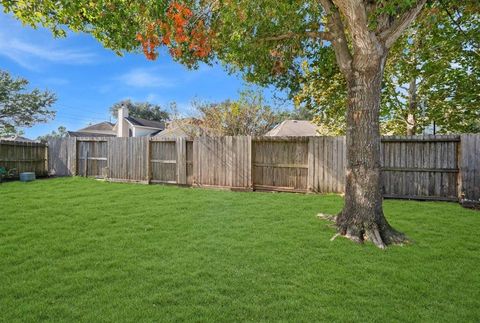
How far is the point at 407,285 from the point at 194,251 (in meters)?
2.70

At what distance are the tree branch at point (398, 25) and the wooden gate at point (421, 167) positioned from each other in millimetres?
4335

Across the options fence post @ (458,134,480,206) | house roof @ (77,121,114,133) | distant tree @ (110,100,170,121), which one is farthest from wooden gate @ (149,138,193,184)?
distant tree @ (110,100,170,121)

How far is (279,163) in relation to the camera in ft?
33.8

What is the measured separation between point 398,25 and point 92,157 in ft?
41.8

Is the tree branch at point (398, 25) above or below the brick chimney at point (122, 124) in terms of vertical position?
below

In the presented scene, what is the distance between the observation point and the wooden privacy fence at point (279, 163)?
853 centimetres

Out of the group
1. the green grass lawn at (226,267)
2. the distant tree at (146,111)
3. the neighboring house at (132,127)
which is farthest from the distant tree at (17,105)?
the green grass lawn at (226,267)

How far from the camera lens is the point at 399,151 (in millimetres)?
9047

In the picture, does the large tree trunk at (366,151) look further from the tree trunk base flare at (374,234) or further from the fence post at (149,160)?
the fence post at (149,160)

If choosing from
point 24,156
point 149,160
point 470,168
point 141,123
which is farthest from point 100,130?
point 470,168

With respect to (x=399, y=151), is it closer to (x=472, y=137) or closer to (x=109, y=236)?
(x=472, y=137)

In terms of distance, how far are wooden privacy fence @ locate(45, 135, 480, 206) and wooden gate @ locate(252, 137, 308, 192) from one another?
0.03 meters

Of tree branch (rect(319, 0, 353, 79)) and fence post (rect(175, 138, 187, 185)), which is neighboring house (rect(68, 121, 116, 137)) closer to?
fence post (rect(175, 138, 187, 185))

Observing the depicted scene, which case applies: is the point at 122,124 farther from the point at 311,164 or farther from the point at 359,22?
the point at 359,22
